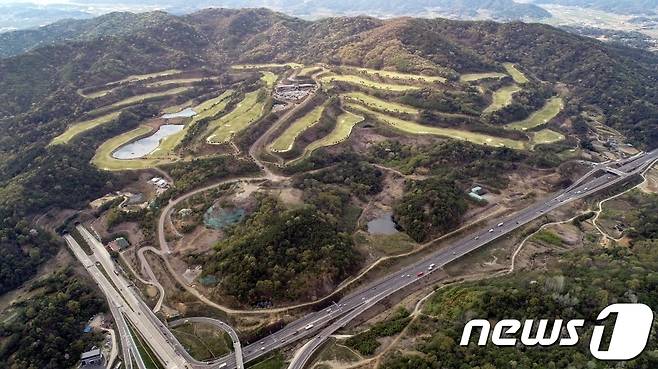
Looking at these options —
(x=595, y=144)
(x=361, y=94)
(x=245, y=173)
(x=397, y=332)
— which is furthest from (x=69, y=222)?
(x=595, y=144)

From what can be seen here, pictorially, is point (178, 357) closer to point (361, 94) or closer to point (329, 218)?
point (329, 218)

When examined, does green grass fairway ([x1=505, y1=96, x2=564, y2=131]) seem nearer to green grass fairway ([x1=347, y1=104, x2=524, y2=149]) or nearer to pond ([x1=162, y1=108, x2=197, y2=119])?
green grass fairway ([x1=347, y1=104, x2=524, y2=149])

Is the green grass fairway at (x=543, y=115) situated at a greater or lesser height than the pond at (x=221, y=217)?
greater

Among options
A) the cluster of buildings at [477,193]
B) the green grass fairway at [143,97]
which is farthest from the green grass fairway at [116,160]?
the cluster of buildings at [477,193]

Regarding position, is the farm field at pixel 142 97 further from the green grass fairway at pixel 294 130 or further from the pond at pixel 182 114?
the green grass fairway at pixel 294 130

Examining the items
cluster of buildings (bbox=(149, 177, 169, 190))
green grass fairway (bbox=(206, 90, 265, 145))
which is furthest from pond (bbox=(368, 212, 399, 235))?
cluster of buildings (bbox=(149, 177, 169, 190))

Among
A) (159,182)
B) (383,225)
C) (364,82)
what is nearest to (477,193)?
(383,225)
